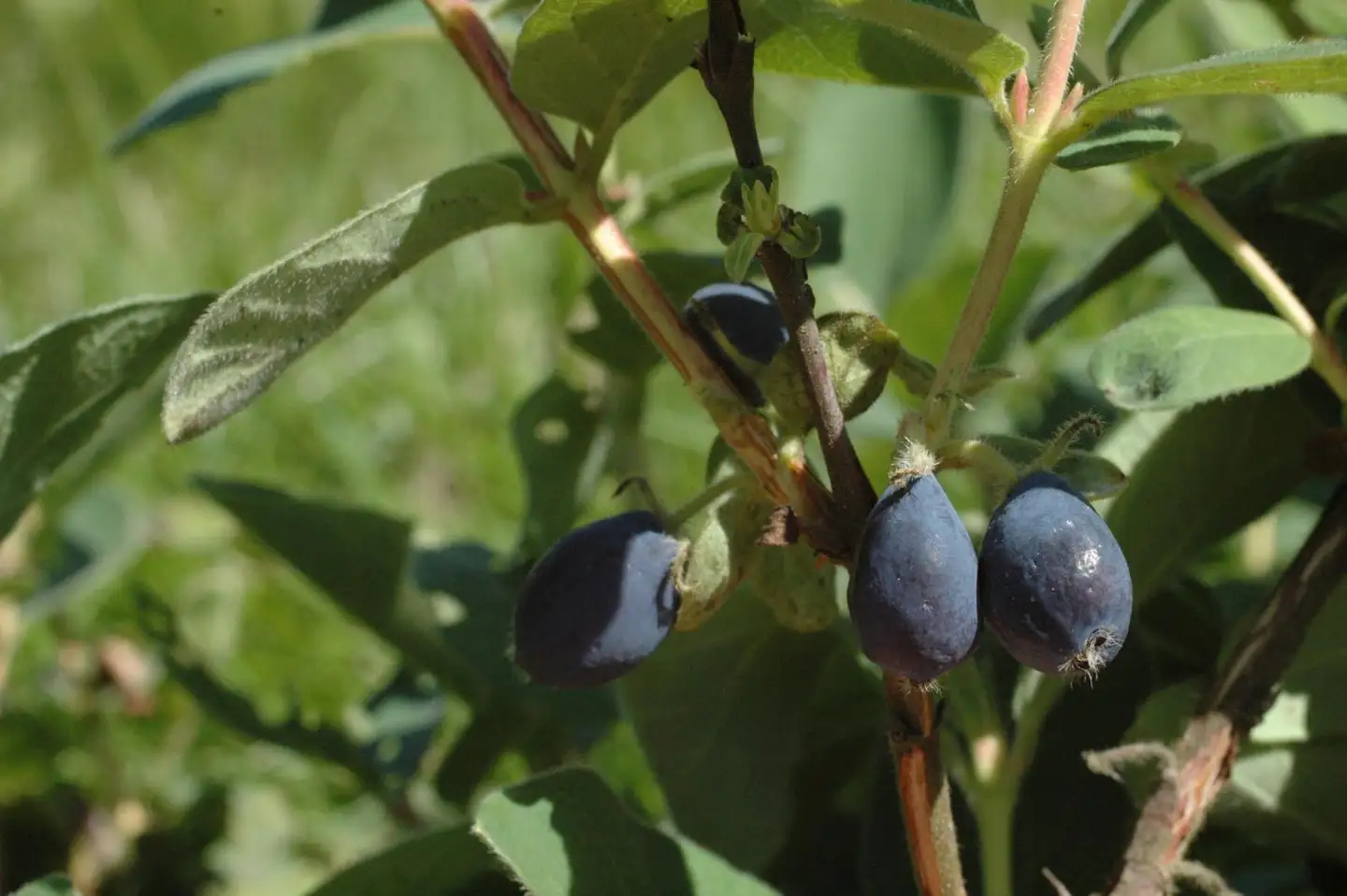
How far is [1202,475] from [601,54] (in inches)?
16.8

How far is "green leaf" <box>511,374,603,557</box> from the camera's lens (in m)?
1.11

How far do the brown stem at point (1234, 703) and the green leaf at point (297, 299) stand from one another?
1.41 feet

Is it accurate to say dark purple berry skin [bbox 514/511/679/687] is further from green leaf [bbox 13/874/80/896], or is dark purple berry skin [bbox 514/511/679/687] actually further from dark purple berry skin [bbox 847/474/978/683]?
green leaf [bbox 13/874/80/896]

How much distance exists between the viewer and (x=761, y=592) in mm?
678

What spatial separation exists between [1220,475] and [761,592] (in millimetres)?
338

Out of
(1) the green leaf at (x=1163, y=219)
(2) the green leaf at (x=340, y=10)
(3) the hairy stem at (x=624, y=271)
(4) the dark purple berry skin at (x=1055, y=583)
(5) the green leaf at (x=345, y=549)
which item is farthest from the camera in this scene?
(2) the green leaf at (x=340, y=10)

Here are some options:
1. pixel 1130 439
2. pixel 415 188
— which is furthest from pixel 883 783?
pixel 415 188

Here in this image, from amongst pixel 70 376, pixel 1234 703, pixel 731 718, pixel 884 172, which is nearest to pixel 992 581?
pixel 1234 703

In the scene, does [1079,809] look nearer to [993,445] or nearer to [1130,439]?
[1130,439]

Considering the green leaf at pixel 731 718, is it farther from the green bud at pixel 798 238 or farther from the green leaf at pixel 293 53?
the green leaf at pixel 293 53

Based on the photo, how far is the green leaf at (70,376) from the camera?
0.78 metres

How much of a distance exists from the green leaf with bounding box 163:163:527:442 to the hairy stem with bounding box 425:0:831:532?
6 cm

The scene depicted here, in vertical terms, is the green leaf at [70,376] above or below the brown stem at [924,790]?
above

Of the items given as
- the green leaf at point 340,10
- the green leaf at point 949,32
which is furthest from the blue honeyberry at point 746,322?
the green leaf at point 340,10
